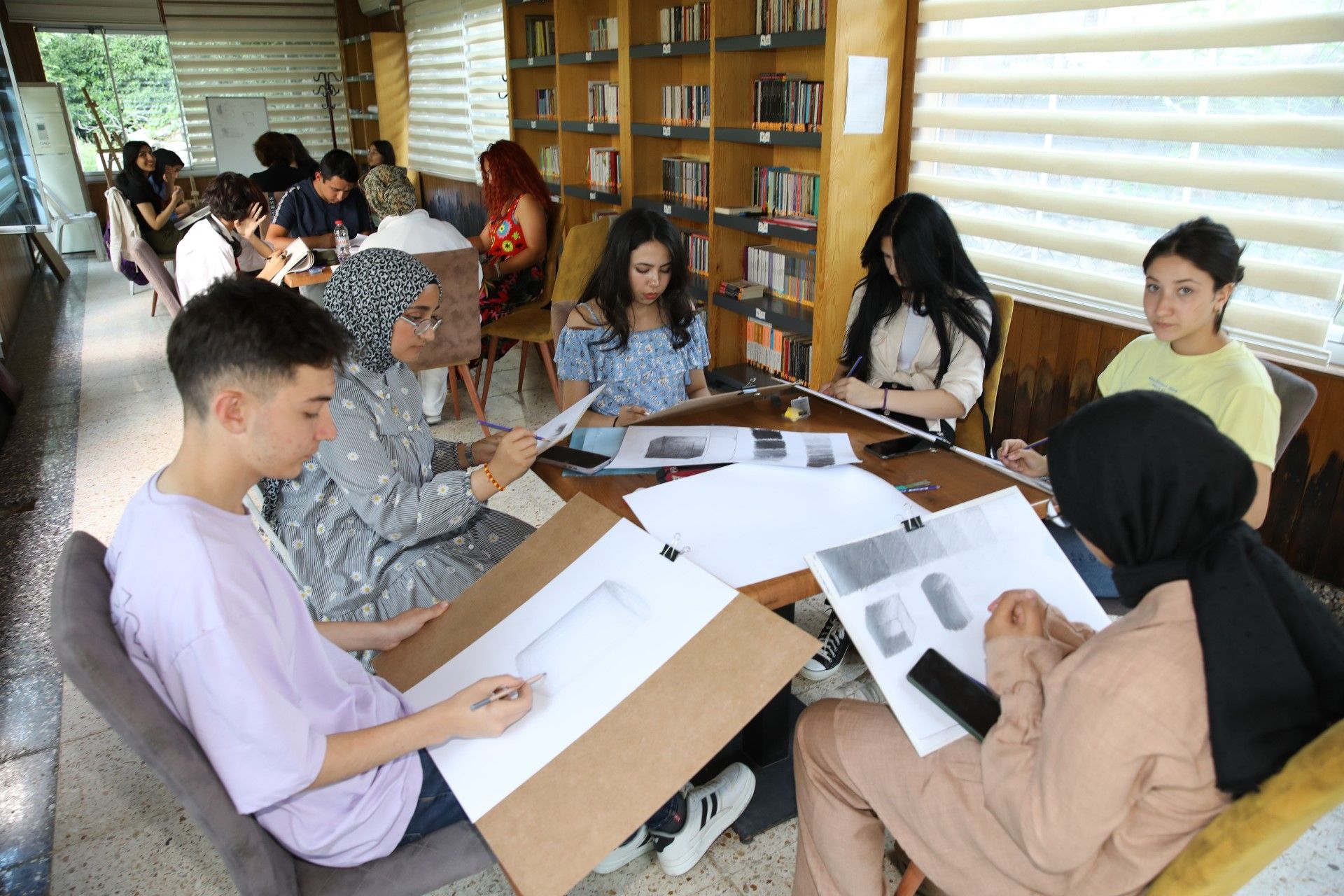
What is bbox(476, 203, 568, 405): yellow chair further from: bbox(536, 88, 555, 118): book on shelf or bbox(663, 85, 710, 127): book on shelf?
bbox(536, 88, 555, 118): book on shelf

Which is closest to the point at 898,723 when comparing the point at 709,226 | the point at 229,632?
the point at 229,632

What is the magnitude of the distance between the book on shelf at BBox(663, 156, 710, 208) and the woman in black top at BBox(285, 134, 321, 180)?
3954 millimetres

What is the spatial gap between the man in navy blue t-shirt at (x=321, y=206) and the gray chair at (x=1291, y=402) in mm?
4952

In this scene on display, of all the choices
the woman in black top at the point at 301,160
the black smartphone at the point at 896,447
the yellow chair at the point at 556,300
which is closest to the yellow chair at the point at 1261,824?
the black smartphone at the point at 896,447

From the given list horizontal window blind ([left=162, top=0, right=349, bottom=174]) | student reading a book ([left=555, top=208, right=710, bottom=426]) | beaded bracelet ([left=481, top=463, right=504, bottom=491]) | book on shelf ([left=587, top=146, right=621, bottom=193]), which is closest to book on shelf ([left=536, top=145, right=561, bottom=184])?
book on shelf ([left=587, top=146, right=621, bottom=193])

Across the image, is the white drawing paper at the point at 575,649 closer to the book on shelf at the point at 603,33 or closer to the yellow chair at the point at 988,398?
the yellow chair at the point at 988,398

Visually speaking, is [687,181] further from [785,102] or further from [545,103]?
[545,103]

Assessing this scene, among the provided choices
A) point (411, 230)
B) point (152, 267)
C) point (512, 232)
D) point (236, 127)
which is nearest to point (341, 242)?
point (512, 232)

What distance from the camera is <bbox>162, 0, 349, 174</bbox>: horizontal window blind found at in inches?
378

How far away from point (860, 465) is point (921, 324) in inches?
32.7

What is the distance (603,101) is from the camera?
5250mm

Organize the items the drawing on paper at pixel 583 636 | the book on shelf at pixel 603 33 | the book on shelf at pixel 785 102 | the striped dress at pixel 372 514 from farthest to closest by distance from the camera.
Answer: the book on shelf at pixel 603 33, the book on shelf at pixel 785 102, the striped dress at pixel 372 514, the drawing on paper at pixel 583 636

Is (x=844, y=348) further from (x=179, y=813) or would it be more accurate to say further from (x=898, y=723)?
(x=179, y=813)

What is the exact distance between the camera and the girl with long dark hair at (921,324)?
229 cm
